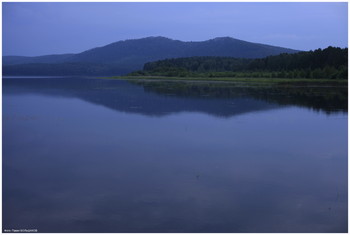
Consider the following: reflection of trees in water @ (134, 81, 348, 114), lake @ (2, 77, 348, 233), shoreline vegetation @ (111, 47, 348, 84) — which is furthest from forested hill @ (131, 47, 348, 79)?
lake @ (2, 77, 348, 233)

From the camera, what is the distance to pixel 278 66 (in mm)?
72688

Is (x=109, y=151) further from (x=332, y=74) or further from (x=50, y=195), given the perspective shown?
(x=332, y=74)

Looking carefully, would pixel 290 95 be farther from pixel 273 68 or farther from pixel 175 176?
pixel 273 68

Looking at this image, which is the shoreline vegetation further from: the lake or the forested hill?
the lake

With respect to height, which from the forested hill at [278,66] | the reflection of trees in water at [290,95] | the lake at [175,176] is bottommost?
the reflection of trees in water at [290,95]

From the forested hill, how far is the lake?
3473cm

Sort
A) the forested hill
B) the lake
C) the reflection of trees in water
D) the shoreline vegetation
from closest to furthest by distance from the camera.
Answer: the lake → the reflection of trees in water → the shoreline vegetation → the forested hill

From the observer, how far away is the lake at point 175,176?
5.36 meters

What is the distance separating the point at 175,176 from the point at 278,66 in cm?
6872

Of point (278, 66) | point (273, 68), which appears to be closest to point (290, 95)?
point (278, 66)

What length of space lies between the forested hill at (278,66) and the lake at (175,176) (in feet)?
114

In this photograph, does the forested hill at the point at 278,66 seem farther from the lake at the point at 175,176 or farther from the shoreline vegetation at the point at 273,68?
the lake at the point at 175,176

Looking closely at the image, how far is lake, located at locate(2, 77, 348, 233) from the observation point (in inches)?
211

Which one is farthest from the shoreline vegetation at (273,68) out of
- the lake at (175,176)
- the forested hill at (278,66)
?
the lake at (175,176)
